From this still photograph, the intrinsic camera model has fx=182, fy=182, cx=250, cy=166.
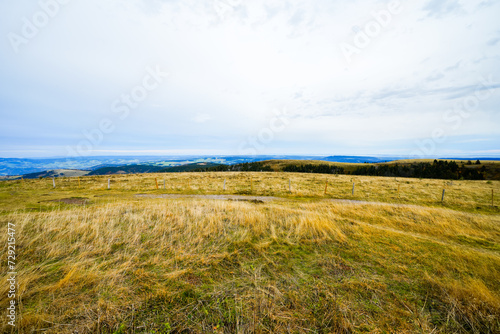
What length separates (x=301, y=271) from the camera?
15.2ft

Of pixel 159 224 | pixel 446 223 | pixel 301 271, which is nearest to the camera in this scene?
pixel 301 271

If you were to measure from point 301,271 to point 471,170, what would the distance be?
91.6m

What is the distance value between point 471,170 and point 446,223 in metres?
81.2

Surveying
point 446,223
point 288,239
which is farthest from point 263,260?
point 446,223

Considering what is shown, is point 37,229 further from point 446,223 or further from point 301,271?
point 446,223

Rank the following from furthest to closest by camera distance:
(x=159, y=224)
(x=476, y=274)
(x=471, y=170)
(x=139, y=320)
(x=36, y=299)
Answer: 1. (x=471, y=170)
2. (x=159, y=224)
3. (x=476, y=274)
4. (x=36, y=299)
5. (x=139, y=320)

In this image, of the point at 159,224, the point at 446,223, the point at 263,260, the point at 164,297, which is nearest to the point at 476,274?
the point at 263,260

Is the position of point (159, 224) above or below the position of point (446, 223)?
above

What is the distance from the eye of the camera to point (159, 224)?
23.9ft

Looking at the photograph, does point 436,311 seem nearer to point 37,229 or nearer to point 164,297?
point 164,297

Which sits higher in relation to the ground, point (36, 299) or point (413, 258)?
point (36, 299)

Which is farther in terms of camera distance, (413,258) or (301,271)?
(413,258)

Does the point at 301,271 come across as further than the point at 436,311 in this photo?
Yes

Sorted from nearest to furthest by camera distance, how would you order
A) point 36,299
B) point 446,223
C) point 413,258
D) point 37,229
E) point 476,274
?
Result: point 36,299 → point 476,274 → point 413,258 → point 37,229 → point 446,223
